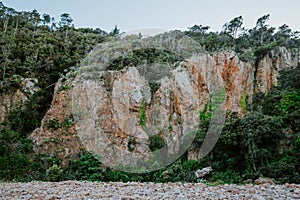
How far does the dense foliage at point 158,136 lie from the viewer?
44.3 feet

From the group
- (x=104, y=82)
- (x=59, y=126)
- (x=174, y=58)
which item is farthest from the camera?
(x=174, y=58)

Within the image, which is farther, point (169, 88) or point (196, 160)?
point (169, 88)

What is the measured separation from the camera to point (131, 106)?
1819 centimetres

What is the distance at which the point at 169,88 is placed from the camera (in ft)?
62.4

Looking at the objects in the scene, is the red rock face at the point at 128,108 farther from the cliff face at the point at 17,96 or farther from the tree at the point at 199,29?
the tree at the point at 199,29

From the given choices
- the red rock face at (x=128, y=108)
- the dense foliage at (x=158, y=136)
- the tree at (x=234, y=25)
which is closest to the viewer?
the dense foliage at (x=158, y=136)

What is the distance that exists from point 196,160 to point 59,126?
8.19 metres

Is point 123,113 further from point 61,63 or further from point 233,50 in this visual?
point 233,50

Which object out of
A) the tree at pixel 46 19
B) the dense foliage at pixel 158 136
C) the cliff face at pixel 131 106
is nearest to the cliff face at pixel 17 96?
the dense foliage at pixel 158 136

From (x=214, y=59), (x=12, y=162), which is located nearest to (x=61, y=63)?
(x=12, y=162)

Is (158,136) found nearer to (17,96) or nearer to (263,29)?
(17,96)

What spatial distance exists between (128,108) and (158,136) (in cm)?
254

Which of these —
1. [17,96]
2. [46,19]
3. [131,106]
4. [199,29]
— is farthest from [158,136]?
[46,19]

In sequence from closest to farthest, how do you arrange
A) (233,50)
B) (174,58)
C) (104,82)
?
(104,82) < (174,58) < (233,50)
